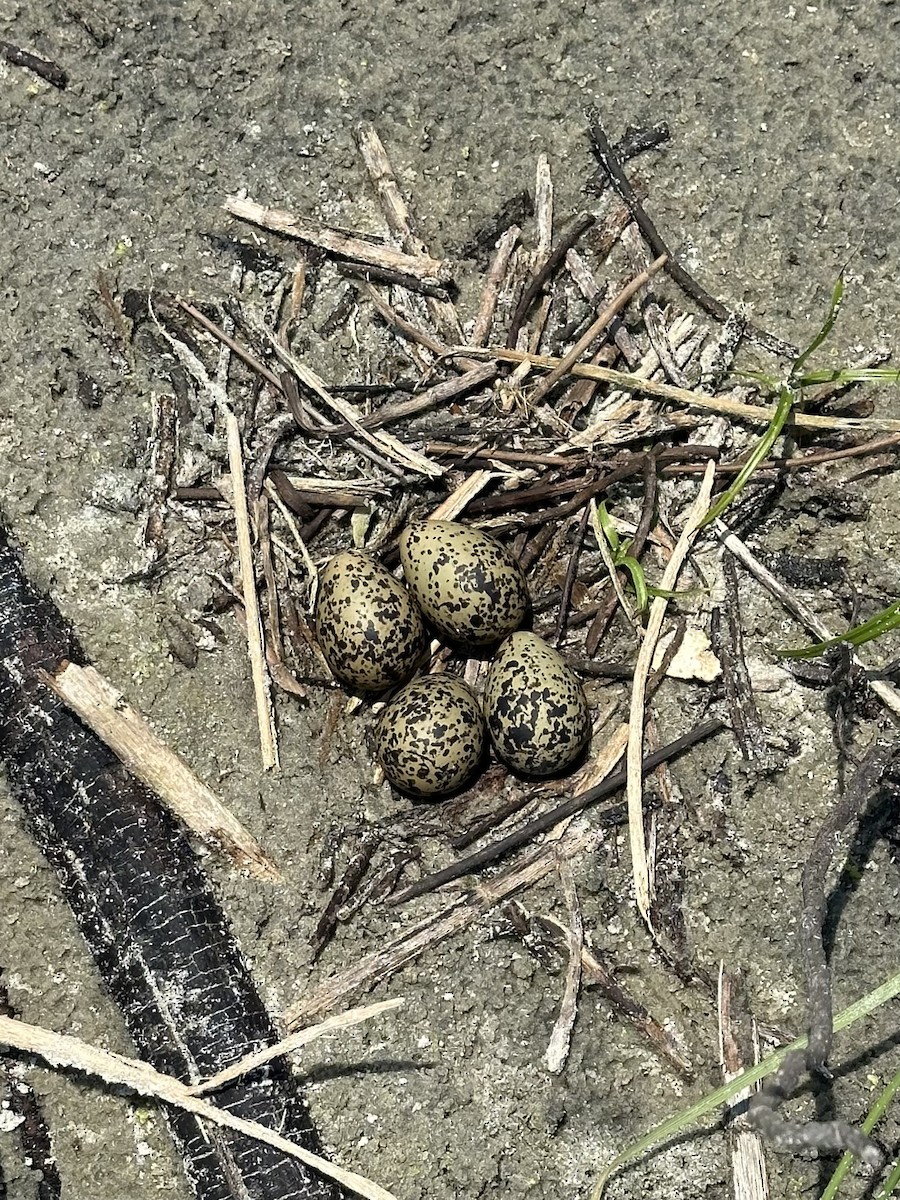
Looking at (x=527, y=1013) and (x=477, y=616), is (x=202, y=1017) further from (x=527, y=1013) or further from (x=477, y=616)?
(x=477, y=616)

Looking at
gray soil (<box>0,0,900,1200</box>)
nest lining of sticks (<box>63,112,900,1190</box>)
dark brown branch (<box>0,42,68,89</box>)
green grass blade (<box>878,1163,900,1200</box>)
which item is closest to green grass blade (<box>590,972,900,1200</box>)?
gray soil (<box>0,0,900,1200</box>)

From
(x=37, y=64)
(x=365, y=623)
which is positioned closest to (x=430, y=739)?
(x=365, y=623)

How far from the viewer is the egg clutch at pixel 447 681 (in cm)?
270

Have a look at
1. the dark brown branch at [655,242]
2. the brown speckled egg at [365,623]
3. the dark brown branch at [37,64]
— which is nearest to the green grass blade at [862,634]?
the dark brown branch at [655,242]

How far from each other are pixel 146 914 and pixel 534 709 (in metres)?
1.08

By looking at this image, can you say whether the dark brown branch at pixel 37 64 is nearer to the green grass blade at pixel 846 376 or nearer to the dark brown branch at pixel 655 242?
the dark brown branch at pixel 655 242

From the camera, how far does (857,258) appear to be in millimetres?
2938

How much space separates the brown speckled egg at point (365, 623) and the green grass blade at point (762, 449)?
2.79 ft

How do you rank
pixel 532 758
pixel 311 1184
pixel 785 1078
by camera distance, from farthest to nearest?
pixel 532 758, pixel 311 1184, pixel 785 1078

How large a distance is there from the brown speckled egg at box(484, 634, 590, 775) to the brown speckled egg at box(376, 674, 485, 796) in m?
0.07

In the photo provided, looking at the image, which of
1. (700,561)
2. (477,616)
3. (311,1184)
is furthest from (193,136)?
(311,1184)

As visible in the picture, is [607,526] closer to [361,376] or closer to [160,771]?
[361,376]

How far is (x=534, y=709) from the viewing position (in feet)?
8.77

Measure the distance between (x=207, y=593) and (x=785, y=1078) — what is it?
1.81 meters
